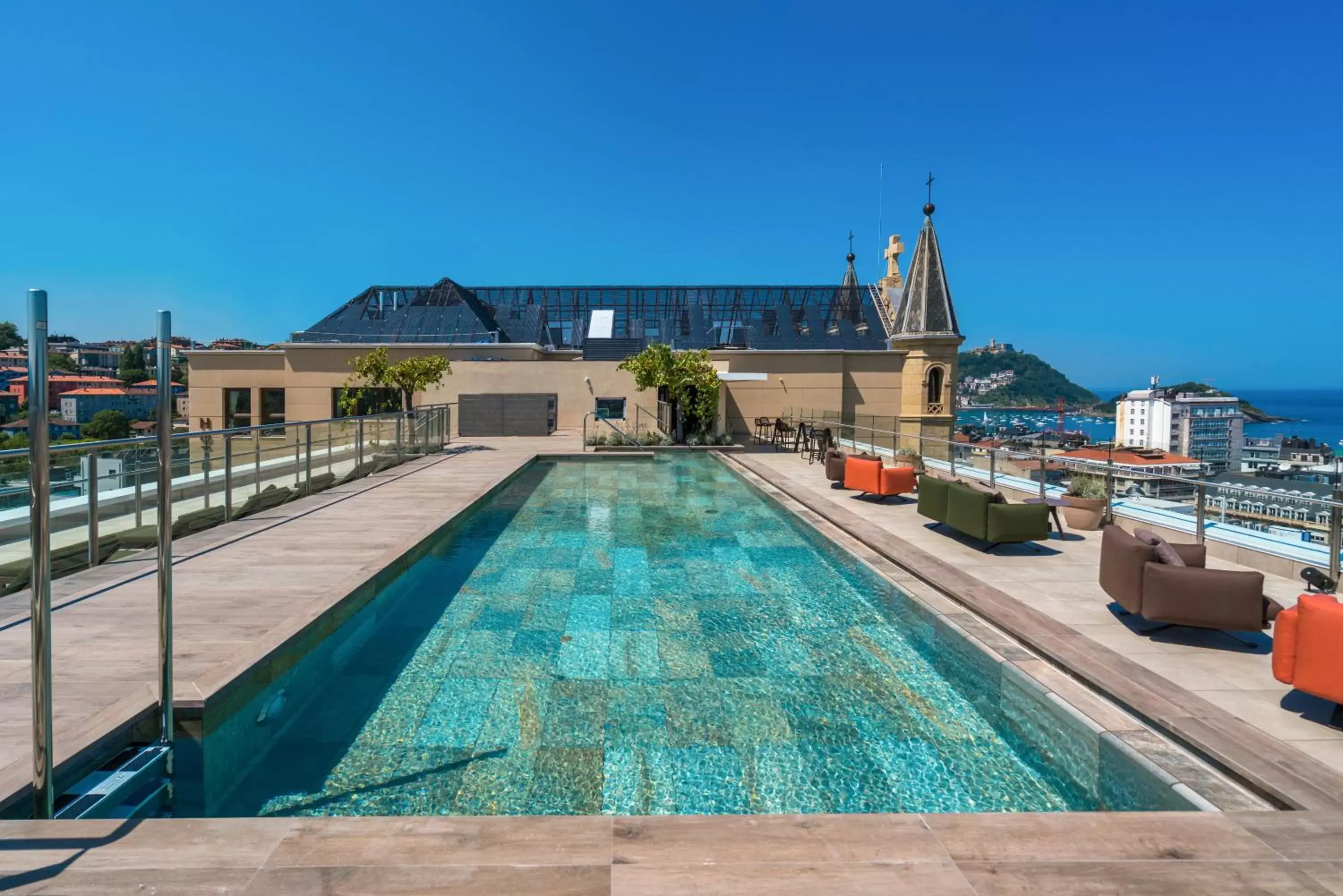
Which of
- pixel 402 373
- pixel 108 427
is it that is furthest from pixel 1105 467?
pixel 402 373

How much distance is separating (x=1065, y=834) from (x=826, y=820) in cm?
79

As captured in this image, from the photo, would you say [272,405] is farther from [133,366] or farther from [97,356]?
[133,366]

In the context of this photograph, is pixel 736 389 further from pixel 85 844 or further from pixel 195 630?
pixel 85 844

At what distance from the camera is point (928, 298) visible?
2520 centimetres

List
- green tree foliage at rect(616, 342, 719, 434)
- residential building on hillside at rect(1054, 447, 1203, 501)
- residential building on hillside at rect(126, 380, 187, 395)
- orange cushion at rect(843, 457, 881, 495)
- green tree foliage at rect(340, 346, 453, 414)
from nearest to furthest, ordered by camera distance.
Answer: residential building on hillside at rect(126, 380, 187, 395), residential building on hillside at rect(1054, 447, 1203, 501), orange cushion at rect(843, 457, 881, 495), green tree foliage at rect(340, 346, 453, 414), green tree foliage at rect(616, 342, 719, 434)

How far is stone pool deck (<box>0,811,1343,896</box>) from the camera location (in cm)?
221

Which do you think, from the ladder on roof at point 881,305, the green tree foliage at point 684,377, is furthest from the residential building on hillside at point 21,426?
the ladder on roof at point 881,305

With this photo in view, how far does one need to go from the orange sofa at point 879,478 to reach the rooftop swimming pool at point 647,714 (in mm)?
3627

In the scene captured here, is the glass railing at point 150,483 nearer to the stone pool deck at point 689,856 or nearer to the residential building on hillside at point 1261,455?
the stone pool deck at point 689,856

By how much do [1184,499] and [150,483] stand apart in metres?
9.71

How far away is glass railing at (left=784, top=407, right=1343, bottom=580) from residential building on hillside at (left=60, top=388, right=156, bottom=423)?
796cm

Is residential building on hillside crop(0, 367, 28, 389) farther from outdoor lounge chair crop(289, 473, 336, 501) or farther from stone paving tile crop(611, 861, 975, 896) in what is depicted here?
outdoor lounge chair crop(289, 473, 336, 501)

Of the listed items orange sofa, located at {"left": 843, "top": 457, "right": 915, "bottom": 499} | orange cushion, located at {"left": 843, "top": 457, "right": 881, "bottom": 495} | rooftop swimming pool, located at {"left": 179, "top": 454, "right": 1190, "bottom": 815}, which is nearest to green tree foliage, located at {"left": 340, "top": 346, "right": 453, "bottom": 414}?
orange cushion, located at {"left": 843, "top": 457, "right": 881, "bottom": 495}

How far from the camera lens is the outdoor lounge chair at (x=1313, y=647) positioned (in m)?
3.30
